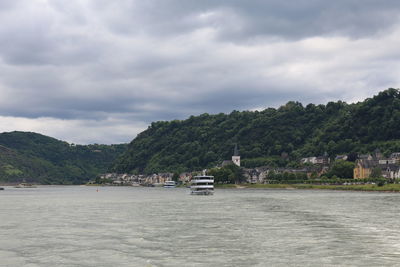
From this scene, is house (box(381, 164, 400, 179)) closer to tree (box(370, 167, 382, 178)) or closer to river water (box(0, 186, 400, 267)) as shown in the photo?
tree (box(370, 167, 382, 178))

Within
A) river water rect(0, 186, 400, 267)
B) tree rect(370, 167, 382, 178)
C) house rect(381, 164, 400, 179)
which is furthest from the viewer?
house rect(381, 164, 400, 179)

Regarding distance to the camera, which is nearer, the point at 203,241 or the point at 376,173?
the point at 203,241

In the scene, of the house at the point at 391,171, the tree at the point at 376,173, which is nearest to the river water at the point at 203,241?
the tree at the point at 376,173

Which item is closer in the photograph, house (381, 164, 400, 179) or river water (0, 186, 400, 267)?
river water (0, 186, 400, 267)

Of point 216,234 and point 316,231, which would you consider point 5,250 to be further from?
point 316,231

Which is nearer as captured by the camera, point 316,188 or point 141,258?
point 141,258

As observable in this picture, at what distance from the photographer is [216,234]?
43.5 metres

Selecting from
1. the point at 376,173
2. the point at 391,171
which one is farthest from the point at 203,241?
the point at 391,171

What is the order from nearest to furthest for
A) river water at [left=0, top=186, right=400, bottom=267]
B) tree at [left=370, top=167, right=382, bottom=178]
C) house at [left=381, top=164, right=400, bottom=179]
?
river water at [left=0, top=186, right=400, bottom=267], tree at [left=370, top=167, right=382, bottom=178], house at [left=381, top=164, right=400, bottom=179]

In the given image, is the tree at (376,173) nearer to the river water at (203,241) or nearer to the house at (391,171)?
the house at (391,171)

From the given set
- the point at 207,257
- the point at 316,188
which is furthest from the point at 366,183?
the point at 207,257

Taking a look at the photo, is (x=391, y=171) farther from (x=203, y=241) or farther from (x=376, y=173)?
(x=203, y=241)

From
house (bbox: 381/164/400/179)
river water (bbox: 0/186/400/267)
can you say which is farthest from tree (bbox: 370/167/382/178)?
river water (bbox: 0/186/400/267)

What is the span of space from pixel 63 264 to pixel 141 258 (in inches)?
196
